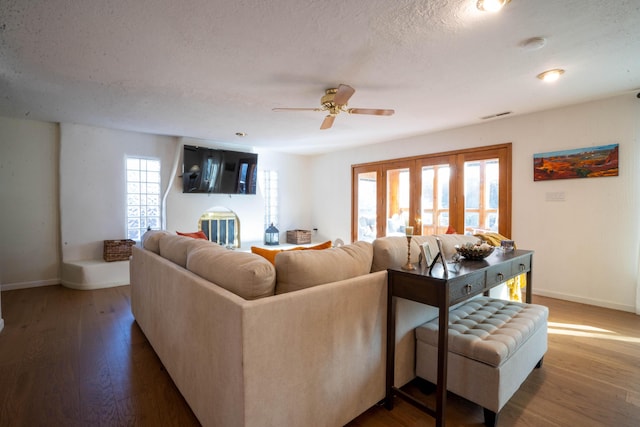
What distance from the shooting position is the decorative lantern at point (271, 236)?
20.5 feet

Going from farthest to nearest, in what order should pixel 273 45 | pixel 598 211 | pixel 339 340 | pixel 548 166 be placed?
pixel 548 166
pixel 598 211
pixel 273 45
pixel 339 340

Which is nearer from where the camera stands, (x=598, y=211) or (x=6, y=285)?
(x=598, y=211)

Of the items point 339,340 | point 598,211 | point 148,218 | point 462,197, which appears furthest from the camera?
point 148,218

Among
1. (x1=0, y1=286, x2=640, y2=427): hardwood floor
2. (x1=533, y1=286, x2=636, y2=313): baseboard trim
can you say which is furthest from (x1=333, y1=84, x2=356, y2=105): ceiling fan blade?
(x1=533, y1=286, x2=636, y2=313): baseboard trim

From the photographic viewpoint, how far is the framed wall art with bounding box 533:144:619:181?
3.36 metres

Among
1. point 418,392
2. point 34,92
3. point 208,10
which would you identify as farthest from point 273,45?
point 34,92

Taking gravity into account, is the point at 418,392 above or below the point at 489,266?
below

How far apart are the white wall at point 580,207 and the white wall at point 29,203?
6366 mm

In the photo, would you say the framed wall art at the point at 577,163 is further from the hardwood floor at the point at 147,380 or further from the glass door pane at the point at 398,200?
the glass door pane at the point at 398,200

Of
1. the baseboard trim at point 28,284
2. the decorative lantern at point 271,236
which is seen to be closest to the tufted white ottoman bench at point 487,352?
the decorative lantern at point 271,236

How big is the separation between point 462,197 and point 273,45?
3.67 metres

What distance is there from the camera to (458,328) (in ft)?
5.85

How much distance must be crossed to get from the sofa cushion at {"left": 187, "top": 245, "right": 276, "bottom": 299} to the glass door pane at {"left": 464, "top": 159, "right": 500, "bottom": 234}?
3.78 m

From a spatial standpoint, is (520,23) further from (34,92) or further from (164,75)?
(34,92)
